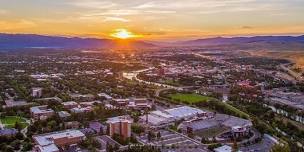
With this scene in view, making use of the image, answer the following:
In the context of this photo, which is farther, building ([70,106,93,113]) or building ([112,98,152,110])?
building ([112,98,152,110])

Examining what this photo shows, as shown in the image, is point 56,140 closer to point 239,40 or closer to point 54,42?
point 54,42

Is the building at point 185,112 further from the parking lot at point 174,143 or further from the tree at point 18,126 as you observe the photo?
the tree at point 18,126

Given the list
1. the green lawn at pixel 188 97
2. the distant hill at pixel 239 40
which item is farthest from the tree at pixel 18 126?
the distant hill at pixel 239 40

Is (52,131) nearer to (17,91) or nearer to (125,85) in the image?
(17,91)

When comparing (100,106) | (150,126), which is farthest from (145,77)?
(150,126)

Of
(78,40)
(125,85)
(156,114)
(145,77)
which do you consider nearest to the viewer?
(156,114)

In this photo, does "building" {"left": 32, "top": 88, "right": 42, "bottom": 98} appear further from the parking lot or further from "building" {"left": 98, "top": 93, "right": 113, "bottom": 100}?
the parking lot

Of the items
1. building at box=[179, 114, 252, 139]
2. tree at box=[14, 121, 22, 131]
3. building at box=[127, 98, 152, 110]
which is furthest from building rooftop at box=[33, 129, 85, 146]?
building at box=[127, 98, 152, 110]
